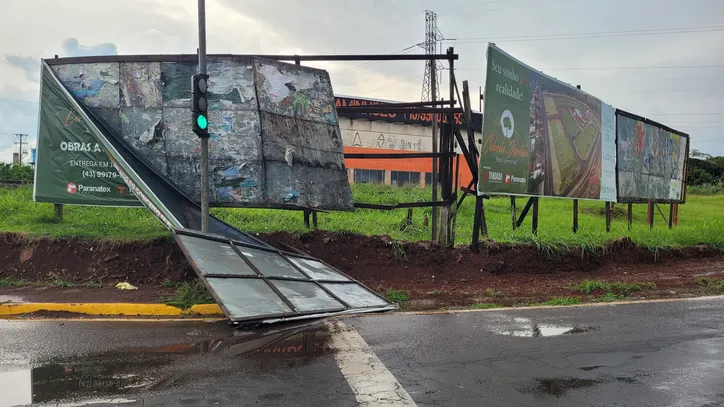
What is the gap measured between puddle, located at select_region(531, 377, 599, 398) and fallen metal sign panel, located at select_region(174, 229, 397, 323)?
3.34 m

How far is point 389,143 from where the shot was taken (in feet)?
119

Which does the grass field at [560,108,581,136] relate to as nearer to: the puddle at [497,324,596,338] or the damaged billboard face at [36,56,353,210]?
the damaged billboard face at [36,56,353,210]

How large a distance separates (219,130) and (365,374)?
21.2 ft

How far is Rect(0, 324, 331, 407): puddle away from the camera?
14.9ft

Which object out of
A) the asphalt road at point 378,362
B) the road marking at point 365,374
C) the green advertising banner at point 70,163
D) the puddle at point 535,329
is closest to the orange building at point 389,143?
the green advertising banner at point 70,163

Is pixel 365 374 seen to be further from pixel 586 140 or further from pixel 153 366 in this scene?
pixel 586 140

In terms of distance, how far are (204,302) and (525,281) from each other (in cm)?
618

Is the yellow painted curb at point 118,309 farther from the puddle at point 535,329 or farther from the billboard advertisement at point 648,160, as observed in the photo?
the billboard advertisement at point 648,160

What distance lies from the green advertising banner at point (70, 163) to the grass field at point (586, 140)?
11.0m

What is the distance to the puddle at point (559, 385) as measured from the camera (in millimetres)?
4668

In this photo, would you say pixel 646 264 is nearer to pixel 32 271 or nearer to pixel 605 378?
pixel 605 378

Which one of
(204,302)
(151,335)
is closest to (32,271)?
(204,302)

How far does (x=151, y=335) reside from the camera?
21.3ft

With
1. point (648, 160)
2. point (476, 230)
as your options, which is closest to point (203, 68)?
point (476, 230)
